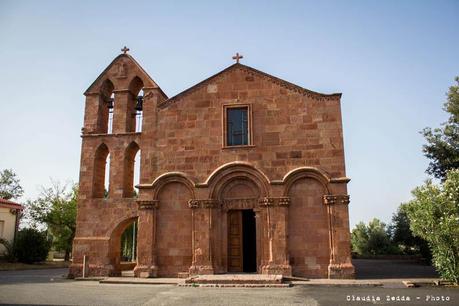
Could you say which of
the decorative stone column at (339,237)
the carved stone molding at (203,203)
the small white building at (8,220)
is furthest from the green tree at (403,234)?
the small white building at (8,220)

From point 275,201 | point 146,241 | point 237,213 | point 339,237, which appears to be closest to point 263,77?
point 275,201

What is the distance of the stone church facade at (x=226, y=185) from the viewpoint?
717 inches

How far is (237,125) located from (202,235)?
5620 millimetres

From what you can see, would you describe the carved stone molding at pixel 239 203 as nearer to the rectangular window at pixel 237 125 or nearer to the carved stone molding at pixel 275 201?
the carved stone molding at pixel 275 201

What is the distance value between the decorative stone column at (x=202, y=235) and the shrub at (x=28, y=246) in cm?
1908

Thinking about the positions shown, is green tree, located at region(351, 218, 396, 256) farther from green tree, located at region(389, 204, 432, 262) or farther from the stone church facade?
the stone church facade

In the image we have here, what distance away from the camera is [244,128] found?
65.2 feet

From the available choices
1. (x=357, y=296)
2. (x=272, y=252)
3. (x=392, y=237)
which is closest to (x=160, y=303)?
(x=357, y=296)

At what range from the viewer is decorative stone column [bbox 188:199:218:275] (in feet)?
60.3

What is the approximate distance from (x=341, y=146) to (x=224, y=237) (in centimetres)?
695

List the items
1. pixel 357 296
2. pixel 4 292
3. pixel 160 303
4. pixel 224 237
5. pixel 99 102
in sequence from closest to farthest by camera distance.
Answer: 1. pixel 160 303
2. pixel 357 296
3. pixel 4 292
4. pixel 224 237
5. pixel 99 102

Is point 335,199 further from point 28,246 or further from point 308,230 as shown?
point 28,246

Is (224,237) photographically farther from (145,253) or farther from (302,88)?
(302,88)

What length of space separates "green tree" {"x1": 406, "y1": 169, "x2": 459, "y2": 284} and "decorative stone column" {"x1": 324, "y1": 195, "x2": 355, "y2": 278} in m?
2.79
